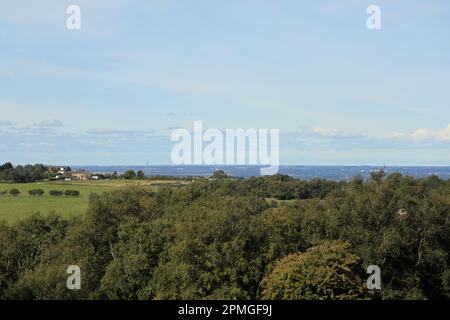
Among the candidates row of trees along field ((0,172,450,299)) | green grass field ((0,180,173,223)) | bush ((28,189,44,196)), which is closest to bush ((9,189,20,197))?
green grass field ((0,180,173,223))

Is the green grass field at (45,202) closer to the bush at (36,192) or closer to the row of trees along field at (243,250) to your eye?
the bush at (36,192)

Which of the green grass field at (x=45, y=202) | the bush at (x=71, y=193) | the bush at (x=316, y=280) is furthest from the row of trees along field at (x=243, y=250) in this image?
the bush at (x=71, y=193)

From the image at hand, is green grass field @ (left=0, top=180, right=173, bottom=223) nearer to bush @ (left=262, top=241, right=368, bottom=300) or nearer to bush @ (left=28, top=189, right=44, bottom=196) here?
bush @ (left=28, top=189, right=44, bottom=196)

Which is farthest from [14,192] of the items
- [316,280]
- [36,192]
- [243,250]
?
[316,280]

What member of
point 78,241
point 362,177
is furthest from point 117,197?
point 362,177

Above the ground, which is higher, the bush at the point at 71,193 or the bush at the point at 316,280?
the bush at the point at 71,193

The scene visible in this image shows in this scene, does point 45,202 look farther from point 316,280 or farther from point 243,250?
point 316,280
